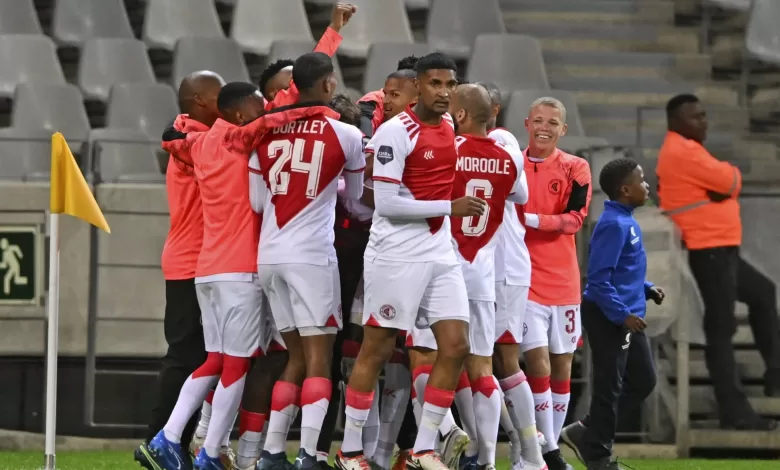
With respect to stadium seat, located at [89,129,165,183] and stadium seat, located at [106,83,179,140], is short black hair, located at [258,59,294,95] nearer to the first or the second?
stadium seat, located at [89,129,165,183]

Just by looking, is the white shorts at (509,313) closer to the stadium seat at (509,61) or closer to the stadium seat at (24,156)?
the stadium seat at (24,156)

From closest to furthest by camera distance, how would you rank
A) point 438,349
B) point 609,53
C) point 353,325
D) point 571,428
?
point 438,349 → point 353,325 → point 571,428 → point 609,53

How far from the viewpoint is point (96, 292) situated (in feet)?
29.1

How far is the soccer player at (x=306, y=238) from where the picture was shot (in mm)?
6305

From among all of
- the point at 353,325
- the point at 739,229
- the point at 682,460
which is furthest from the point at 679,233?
the point at 353,325

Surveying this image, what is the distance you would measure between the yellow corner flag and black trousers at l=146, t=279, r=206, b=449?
577mm

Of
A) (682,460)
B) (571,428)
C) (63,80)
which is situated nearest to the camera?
(571,428)

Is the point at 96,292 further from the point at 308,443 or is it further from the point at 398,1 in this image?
the point at 398,1

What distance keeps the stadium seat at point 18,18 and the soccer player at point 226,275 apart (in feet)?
19.3

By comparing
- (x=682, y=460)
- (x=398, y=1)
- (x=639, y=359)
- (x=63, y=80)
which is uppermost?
(x=398, y=1)

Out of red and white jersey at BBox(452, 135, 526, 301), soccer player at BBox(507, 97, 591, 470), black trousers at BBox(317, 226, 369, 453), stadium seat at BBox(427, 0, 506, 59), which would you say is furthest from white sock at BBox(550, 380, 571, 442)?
stadium seat at BBox(427, 0, 506, 59)

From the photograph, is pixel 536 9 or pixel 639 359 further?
pixel 536 9

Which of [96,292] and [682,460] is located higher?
[96,292]

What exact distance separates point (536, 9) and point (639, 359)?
5.95 metres
